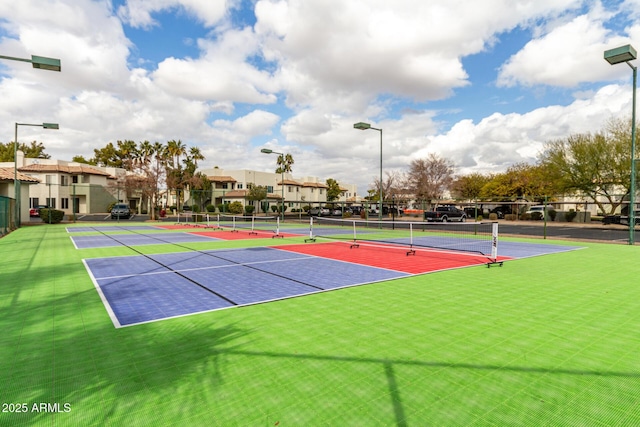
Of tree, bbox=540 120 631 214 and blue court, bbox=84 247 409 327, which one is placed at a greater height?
tree, bbox=540 120 631 214

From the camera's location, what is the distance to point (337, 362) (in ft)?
13.1

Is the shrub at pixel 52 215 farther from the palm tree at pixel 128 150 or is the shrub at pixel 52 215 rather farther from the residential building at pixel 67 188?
the palm tree at pixel 128 150

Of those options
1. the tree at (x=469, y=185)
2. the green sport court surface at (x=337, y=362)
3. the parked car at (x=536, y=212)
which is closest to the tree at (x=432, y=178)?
the tree at (x=469, y=185)

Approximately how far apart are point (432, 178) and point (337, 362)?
64.1 m

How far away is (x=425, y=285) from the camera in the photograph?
7918mm

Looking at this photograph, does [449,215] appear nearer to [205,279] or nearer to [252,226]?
[252,226]

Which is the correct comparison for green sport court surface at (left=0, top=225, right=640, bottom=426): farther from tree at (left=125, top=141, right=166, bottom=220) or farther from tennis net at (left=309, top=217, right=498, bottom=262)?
tree at (left=125, top=141, right=166, bottom=220)

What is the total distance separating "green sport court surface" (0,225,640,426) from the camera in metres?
3.06

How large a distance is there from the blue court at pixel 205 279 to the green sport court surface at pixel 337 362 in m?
0.53

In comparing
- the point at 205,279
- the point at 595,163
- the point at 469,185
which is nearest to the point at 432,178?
the point at 469,185

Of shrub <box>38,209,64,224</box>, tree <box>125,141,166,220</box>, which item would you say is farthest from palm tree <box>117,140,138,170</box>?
shrub <box>38,209,64,224</box>

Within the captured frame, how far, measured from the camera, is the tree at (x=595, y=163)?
35.7 metres

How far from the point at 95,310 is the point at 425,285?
6.62m

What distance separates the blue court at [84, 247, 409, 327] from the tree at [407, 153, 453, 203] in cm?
5470
